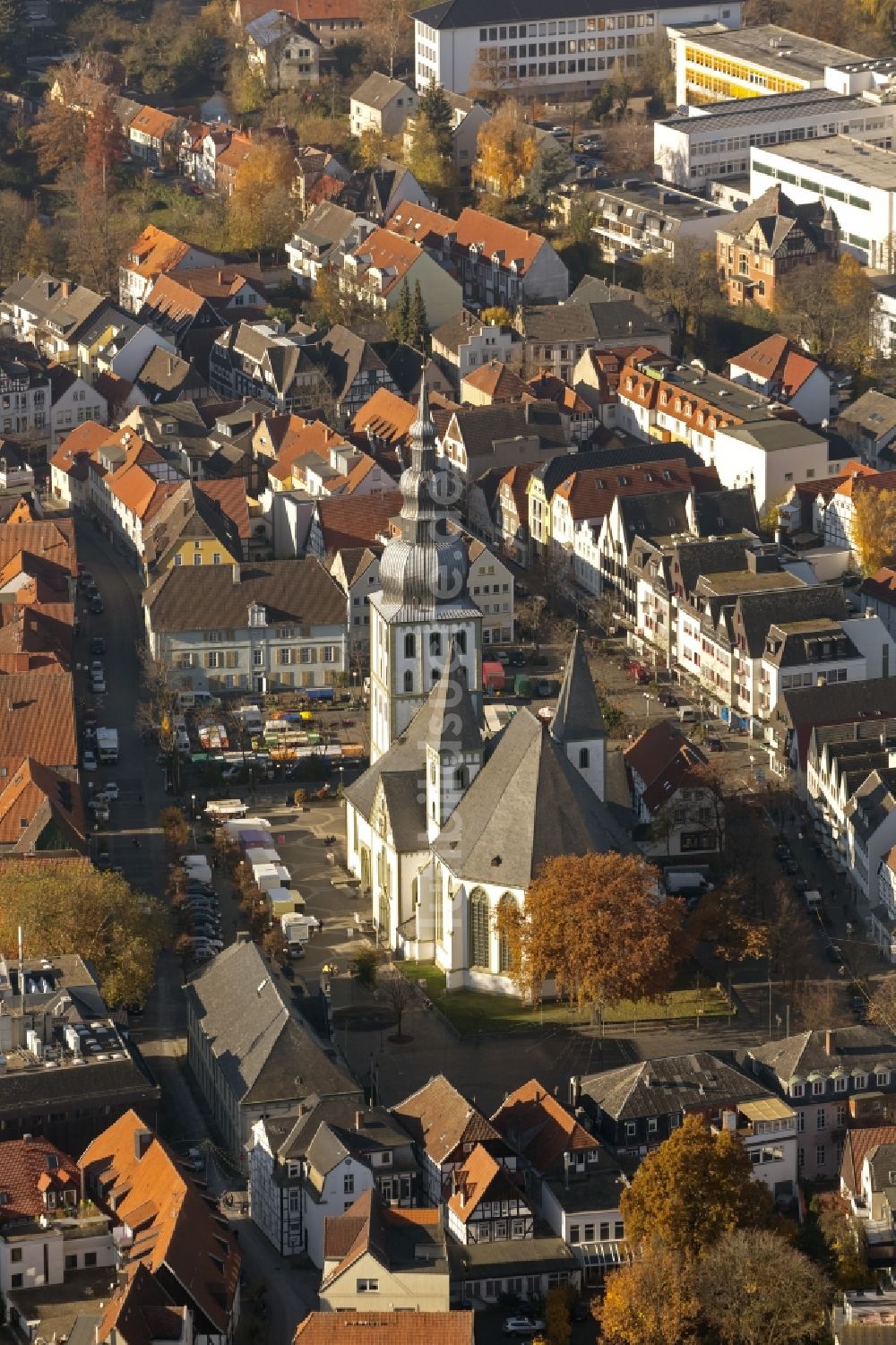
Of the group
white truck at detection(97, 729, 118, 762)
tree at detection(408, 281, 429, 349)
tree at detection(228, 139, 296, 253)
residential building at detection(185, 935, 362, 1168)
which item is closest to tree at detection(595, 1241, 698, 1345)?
residential building at detection(185, 935, 362, 1168)

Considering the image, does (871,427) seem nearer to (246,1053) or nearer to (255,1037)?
(255,1037)

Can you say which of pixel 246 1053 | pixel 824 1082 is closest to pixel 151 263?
pixel 246 1053

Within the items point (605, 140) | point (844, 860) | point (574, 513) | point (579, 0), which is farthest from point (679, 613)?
point (579, 0)

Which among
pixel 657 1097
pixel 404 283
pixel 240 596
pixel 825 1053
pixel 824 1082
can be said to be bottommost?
pixel 240 596

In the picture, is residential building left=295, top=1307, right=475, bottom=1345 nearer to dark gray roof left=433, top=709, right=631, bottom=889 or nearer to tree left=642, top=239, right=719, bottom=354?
dark gray roof left=433, top=709, right=631, bottom=889

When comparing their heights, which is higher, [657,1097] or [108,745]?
[657,1097]

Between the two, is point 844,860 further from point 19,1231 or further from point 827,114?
point 827,114
